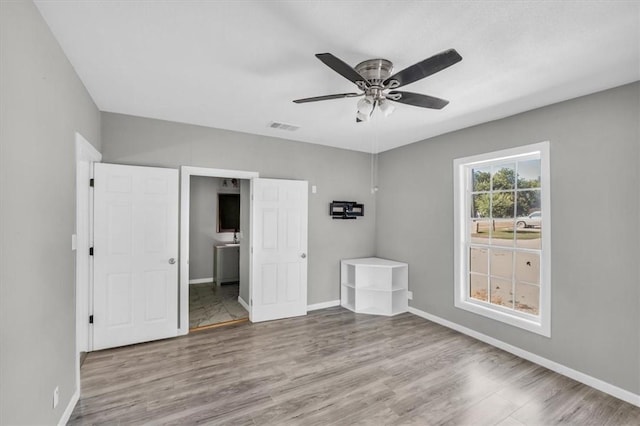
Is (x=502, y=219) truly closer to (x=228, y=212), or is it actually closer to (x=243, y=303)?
(x=243, y=303)

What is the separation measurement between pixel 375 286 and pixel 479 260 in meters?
1.58

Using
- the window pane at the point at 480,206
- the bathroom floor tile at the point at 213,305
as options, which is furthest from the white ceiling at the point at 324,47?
the bathroom floor tile at the point at 213,305

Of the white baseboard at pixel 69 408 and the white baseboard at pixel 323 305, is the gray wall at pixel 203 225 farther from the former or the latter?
the white baseboard at pixel 69 408

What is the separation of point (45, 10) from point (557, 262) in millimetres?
4460

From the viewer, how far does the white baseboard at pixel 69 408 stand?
6.80 ft

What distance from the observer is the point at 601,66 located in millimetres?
2246

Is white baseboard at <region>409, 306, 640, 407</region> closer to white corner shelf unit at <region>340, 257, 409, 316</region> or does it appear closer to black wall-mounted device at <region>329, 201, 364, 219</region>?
white corner shelf unit at <region>340, 257, 409, 316</region>

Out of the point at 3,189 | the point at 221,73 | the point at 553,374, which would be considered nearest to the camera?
the point at 3,189

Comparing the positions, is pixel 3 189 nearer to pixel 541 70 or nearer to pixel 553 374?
pixel 541 70

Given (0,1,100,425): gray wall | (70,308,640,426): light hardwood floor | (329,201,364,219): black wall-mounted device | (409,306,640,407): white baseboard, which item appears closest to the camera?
(0,1,100,425): gray wall

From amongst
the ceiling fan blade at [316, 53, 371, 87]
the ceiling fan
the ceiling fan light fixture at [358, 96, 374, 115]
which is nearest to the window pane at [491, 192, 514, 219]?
the ceiling fan

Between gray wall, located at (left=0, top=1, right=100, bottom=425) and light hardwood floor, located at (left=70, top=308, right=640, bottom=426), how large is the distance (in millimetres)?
621

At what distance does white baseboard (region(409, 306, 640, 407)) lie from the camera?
2498 millimetres

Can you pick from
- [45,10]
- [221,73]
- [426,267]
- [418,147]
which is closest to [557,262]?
[426,267]
